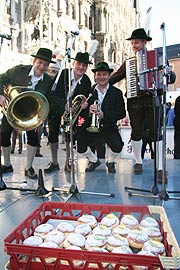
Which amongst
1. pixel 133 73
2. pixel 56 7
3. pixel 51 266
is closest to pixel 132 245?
pixel 51 266

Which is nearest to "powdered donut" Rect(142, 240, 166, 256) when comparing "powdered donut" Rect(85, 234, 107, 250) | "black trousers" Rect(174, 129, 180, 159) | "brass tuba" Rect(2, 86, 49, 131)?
"powdered donut" Rect(85, 234, 107, 250)

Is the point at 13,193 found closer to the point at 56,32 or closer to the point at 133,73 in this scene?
the point at 133,73

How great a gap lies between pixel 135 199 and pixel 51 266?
1888mm

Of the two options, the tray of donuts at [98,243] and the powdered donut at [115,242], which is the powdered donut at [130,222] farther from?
the powdered donut at [115,242]

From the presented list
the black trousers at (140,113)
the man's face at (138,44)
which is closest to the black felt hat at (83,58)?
the man's face at (138,44)

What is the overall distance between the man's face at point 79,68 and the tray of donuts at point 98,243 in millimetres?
2625

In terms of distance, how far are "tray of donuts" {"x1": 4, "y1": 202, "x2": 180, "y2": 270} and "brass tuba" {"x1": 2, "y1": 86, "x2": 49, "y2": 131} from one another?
142cm

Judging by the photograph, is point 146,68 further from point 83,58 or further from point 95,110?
point 83,58

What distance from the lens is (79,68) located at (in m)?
4.52

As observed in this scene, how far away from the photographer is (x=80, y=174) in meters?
4.70

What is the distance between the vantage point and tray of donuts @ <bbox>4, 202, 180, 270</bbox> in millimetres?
1618

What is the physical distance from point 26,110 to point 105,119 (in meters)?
1.49

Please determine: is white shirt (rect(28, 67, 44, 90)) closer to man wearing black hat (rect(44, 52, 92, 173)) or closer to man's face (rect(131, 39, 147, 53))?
man wearing black hat (rect(44, 52, 92, 173))

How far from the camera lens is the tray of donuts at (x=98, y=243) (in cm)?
162
